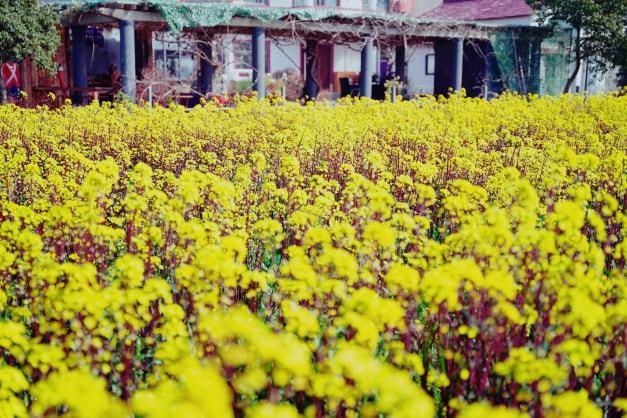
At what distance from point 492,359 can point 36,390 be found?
1913 millimetres

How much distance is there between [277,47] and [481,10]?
10.9 m

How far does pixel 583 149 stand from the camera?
8.08m

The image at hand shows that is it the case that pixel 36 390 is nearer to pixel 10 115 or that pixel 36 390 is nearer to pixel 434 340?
pixel 434 340

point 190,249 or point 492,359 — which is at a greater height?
point 190,249

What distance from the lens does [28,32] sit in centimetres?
1410

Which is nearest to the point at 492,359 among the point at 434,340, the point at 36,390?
the point at 434,340

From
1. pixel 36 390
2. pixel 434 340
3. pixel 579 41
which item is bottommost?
pixel 434 340

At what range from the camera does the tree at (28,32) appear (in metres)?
13.8

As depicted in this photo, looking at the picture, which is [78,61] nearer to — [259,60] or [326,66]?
[259,60]

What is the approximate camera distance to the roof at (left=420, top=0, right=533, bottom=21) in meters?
25.2

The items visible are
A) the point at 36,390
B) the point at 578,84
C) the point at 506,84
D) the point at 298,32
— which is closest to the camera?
the point at 36,390

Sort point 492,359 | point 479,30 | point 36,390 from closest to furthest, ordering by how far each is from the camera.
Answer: point 36,390, point 492,359, point 479,30

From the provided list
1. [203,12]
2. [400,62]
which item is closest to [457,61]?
[400,62]

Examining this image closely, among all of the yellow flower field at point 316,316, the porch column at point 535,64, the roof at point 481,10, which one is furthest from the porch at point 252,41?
the yellow flower field at point 316,316
